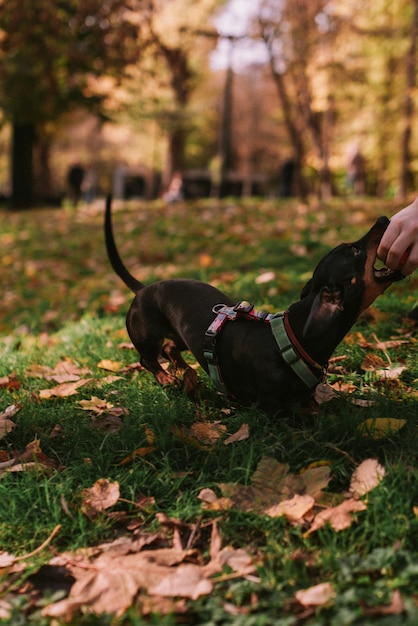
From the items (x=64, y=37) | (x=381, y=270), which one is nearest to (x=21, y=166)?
(x=64, y=37)

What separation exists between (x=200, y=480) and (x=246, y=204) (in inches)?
393

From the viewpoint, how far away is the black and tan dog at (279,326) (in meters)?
2.49

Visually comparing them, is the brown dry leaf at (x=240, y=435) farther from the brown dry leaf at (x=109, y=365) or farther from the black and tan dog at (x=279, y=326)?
the brown dry leaf at (x=109, y=365)

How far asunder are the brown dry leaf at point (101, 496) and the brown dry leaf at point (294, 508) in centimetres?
60

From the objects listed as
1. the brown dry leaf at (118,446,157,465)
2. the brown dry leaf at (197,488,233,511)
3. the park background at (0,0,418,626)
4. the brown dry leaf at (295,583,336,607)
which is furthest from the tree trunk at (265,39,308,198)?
the brown dry leaf at (295,583,336,607)

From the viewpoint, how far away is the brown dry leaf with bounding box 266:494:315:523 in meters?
2.01

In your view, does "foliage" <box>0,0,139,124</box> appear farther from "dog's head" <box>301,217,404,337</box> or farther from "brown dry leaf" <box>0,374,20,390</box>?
"dog's head" <box>301,217,404,337</box>

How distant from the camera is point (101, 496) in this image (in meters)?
2.22

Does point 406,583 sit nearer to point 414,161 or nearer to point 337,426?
point 337,426

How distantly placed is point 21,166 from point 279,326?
18.8 m

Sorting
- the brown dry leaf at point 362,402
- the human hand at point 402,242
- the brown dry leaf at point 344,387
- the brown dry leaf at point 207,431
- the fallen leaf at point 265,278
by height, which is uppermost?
the human hand at point 402,242

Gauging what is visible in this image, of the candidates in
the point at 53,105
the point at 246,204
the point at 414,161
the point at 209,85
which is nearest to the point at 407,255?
the point at 246,204

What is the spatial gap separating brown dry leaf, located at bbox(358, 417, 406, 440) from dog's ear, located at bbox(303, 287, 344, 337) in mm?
440

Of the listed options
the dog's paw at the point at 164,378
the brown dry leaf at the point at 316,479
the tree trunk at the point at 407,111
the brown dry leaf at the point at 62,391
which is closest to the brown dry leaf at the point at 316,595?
the brown dry leaf at the point at 316,479
